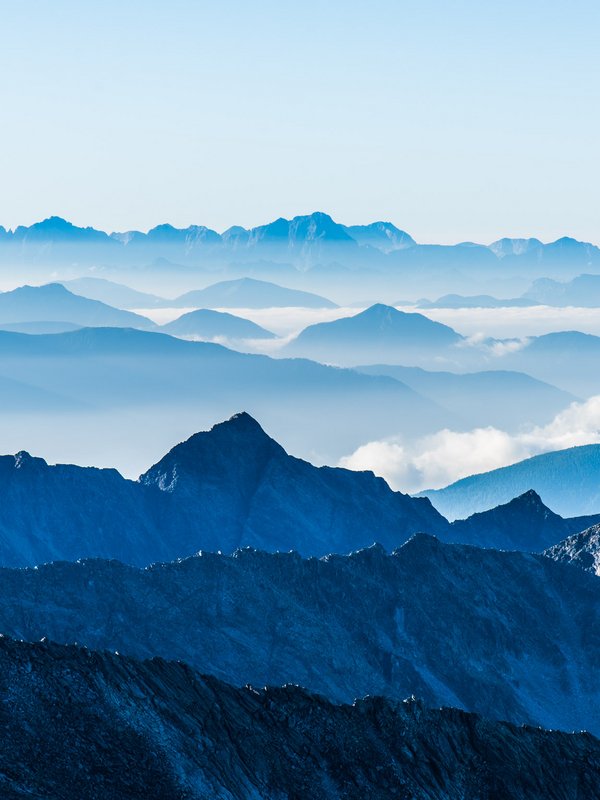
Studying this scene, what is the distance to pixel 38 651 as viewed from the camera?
136 m

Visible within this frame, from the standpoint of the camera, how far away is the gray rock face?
127 meters

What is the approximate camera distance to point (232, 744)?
139000 mm

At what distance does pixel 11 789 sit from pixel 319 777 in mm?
28477

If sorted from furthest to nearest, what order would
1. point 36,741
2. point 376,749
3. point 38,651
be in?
point 376,749, point 38,651, point 36,741

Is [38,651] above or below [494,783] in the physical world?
above

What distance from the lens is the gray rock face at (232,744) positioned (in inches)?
5012

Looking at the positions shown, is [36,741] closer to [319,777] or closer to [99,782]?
[99,782]

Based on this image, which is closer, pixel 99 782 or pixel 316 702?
pixel 99 782

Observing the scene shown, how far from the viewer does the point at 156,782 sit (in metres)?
129

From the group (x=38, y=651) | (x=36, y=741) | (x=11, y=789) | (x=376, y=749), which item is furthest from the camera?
(x=376, y=749)

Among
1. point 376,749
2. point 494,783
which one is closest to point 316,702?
point 376,749

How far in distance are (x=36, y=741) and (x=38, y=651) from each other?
10166 millimetres

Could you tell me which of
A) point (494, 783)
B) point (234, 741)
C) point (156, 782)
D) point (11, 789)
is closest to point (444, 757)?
point (494, 783)

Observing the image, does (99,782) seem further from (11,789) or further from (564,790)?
(564,790)
